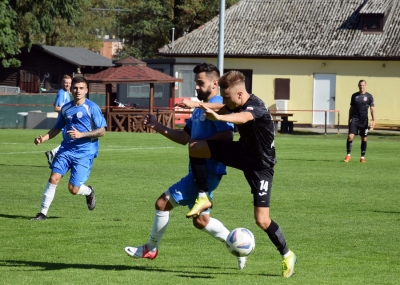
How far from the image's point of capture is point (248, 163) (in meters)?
8.15

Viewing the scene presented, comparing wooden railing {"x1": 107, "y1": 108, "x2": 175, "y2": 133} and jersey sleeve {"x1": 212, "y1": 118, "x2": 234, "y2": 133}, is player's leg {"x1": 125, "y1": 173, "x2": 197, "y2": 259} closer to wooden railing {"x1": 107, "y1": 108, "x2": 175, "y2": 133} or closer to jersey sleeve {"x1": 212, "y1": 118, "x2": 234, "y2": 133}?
jersey sleeve {"x1": 212, "y1": 118, "x2": 234, "y2": 133}

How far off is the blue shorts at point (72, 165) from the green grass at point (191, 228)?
1.88ft

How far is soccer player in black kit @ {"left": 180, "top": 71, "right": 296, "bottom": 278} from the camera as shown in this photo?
7.92 metres

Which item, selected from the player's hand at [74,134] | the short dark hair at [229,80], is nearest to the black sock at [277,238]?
the short dark hair at [229,80]

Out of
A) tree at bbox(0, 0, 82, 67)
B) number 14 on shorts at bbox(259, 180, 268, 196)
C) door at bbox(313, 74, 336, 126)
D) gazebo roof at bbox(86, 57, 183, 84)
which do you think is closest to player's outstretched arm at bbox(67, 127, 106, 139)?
number 14 on shorts at bbox(259, 180, 268, 196)

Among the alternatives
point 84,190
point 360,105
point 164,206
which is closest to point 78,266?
point 164,206

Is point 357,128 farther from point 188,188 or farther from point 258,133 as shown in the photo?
point 258,133

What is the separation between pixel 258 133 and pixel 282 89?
131 feet

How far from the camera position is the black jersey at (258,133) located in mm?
7902

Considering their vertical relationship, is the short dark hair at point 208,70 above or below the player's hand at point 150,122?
above

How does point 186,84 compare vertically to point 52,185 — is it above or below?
above

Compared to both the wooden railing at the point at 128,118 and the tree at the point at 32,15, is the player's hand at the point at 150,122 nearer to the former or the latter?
the wooden railing at the point at 128,118

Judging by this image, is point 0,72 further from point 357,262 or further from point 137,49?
point 357,262

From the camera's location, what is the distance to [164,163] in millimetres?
22609
